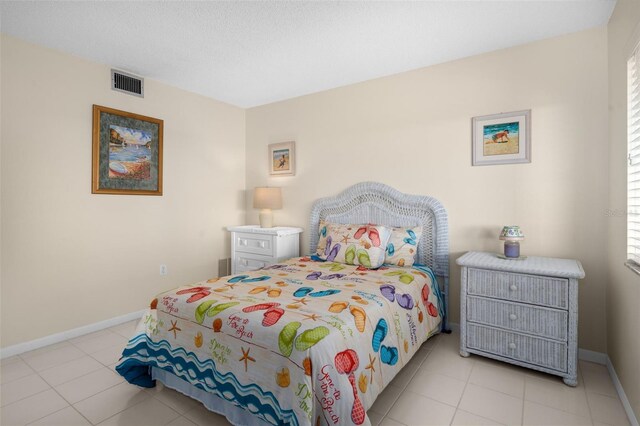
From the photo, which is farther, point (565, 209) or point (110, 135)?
point (110, 135)

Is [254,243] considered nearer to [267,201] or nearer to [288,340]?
[267,201]

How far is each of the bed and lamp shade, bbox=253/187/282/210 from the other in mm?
1302

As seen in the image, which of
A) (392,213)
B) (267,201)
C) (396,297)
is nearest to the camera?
(396,297)

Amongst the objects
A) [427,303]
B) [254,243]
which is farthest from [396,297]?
[254,243]

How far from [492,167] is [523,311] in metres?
1.17

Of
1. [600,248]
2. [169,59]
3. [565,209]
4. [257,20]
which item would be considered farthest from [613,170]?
[169,59]

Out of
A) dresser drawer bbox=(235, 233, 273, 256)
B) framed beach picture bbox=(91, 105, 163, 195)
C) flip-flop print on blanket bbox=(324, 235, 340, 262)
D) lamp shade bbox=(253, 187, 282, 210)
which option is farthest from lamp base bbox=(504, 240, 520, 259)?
framed beach picture bbox=(91, 105, 163, 195)

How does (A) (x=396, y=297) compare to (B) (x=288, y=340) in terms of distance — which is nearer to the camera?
(B) (x=288, y=340)

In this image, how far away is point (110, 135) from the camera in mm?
3049

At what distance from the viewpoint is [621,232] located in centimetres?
196

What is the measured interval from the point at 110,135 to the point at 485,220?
343 centimetres

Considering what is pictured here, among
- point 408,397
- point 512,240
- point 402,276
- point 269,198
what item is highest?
point 269,198

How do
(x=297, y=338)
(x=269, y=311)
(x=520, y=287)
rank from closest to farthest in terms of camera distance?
(x=297, y=338)
(x=269, y=311)
(x=520, y=287)

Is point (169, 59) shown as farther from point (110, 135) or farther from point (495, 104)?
point (495, 104)
